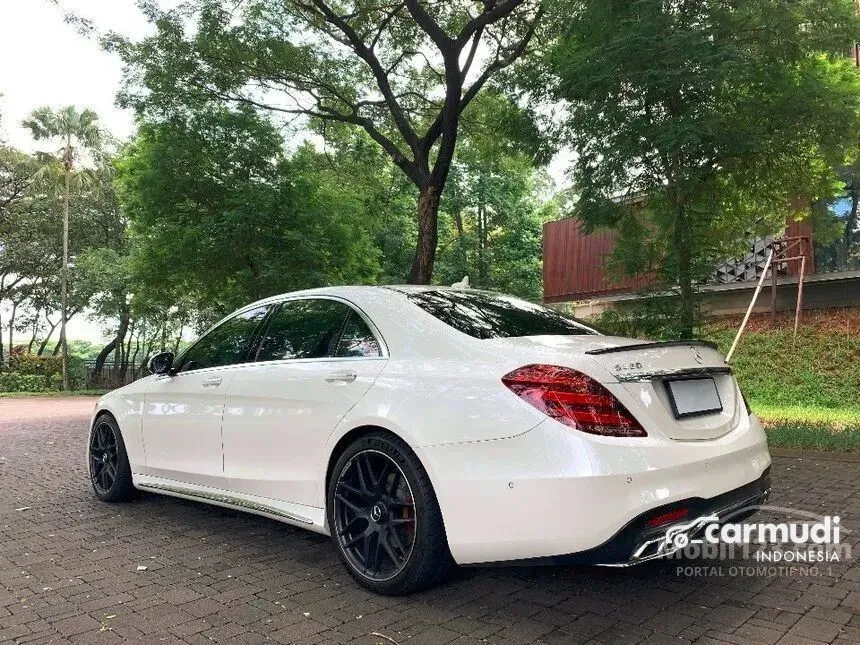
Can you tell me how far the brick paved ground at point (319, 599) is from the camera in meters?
2.91

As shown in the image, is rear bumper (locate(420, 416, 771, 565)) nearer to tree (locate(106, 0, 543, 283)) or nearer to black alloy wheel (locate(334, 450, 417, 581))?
black alloy wheel (locate(334, 450, 417, 581))

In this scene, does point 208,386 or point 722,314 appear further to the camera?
point 722,314

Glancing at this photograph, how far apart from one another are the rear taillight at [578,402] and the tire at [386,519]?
0.67 meters

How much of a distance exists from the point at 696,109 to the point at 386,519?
5.55m

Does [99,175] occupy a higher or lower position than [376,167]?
higher

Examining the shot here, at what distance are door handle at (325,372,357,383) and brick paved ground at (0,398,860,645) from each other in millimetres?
1032

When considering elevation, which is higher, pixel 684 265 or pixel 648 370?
pixel 684 265

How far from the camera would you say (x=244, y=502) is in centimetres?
409

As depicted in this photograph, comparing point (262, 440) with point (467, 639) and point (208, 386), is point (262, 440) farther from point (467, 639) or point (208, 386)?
point (467, 639)

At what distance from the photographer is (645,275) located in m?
9.09

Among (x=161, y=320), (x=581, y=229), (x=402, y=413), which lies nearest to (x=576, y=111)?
(x=581, y=229)

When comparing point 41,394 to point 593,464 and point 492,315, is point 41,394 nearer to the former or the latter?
point 492,315

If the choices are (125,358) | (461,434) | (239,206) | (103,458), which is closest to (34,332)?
(125,358)

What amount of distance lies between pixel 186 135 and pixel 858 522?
1118 cm
